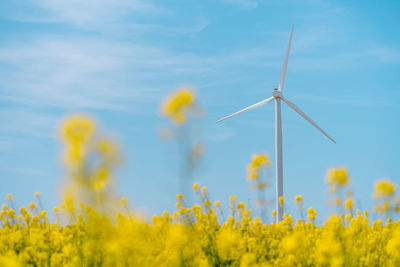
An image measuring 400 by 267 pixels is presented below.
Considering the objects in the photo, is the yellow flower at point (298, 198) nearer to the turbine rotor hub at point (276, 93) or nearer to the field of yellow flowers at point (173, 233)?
the field of yellow flowers at point (173, 233)

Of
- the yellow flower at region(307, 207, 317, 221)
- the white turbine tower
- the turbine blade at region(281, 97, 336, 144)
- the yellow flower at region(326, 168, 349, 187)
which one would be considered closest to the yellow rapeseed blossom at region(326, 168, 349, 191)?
the yellow flower at region(326, 168, 349, 187)

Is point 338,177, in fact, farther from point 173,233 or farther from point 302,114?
point 302,114

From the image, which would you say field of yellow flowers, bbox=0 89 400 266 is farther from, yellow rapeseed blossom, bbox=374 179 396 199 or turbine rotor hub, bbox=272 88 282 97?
turbine rotor hub, bbox=272 88 282 97

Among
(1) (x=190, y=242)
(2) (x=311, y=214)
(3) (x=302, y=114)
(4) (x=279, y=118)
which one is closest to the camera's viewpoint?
(1) (x=190, y=242)

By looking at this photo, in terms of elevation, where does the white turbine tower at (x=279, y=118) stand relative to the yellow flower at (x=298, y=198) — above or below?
above

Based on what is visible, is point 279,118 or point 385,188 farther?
point 279,118

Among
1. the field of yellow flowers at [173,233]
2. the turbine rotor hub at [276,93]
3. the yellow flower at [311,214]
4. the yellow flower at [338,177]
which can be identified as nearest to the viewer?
the field of yellow flowers at [173,233]

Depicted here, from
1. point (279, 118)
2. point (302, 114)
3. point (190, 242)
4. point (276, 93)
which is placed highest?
point (276, 93)

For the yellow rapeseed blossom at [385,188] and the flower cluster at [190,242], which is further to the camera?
the yellow rapeseed blossom at [385,188]

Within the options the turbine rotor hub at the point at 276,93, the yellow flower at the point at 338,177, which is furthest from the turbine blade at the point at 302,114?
the yellow flower at the point at 338,177

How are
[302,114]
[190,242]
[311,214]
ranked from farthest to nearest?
[302,114]
[311,214]
[190,242]

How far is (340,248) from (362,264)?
121cm

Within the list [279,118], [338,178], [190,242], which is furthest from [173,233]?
[279,118]

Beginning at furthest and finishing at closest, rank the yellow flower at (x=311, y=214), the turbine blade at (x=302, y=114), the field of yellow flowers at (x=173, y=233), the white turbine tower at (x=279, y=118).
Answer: the turbine blade at (x=302, y=114) < the white turbine tower at (x=279, y=118) < the yellow flower at (x=311, y=214) < the field of yellow flowers at (x=173, y=233)
